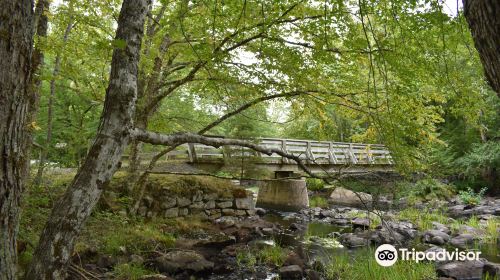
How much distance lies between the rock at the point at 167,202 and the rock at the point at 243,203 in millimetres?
2172

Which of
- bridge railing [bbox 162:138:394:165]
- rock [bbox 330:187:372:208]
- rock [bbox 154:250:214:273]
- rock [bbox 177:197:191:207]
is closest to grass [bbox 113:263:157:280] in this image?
rock [bbox 154:250:214:273]

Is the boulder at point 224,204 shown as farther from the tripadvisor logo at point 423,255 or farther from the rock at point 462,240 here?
the rock at point 462,240

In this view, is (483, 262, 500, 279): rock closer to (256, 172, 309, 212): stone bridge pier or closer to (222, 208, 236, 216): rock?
(222, 208, 236, 216): rock

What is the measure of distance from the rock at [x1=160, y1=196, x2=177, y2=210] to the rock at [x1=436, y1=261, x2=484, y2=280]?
608cm

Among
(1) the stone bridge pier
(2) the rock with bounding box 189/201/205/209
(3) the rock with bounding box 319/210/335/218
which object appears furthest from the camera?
(1) the stone bridge pier

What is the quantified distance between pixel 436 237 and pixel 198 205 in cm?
631

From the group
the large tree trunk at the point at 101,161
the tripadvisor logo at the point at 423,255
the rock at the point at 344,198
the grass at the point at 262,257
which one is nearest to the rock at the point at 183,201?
the grass at the point at 262,257

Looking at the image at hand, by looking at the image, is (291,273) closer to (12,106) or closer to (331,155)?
(12,106)

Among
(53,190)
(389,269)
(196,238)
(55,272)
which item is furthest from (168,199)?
(55,272)

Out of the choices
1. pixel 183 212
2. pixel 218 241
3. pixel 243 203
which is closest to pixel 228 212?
pixel 243 203

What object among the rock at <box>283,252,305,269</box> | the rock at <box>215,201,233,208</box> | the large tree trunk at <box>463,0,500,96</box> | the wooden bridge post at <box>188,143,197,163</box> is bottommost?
the rock at <box>283,252,305,269</box>

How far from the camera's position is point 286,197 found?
49.4 ft

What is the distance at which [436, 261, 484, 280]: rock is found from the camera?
5.61 meters

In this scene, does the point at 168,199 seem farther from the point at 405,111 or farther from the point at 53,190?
the point at 405,111
